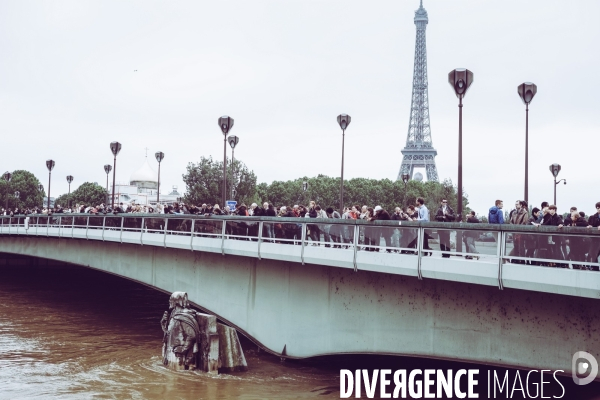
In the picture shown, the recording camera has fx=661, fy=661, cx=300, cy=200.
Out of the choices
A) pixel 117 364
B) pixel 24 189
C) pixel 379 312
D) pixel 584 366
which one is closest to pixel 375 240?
pixel 379 312

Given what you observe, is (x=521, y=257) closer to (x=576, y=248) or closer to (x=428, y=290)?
(x=576, y=248)

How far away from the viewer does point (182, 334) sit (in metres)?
18.2

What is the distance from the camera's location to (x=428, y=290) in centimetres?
1454

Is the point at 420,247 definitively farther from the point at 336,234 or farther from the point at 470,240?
the point at 336,234

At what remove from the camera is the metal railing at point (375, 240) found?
39.2 feet

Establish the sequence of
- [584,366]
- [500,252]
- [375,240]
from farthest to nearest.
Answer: [375,240] → [500,252] → [584,366]

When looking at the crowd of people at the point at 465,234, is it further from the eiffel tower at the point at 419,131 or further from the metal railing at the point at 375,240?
the eiffel tower at the point at 419,131

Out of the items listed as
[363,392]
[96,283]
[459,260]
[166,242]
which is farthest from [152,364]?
[96,283]

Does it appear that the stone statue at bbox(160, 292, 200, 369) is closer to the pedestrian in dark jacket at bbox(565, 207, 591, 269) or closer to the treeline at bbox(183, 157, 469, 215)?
the pedestrian in dark jacket at bbox(565, 207, 591, 269)

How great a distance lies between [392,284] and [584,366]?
474 centimetres

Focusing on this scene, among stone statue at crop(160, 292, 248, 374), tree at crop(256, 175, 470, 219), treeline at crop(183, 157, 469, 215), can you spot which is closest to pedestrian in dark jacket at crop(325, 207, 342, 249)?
stone statue at crop(160, 292, 248, 374)

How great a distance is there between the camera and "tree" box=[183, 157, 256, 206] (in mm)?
80312

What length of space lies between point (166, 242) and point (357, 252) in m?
9.78

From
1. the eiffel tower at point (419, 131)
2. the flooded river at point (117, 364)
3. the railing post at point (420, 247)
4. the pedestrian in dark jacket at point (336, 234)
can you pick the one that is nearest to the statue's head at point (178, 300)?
the flooded river at point (117, 364)
